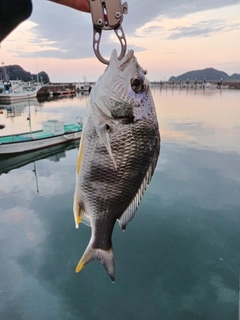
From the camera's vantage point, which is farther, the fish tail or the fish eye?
the fish tail

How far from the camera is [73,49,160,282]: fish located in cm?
152

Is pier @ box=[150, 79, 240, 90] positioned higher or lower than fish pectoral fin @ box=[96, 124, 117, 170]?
higher

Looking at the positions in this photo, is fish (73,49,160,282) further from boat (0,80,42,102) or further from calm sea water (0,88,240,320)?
boat (0,80,42,102)

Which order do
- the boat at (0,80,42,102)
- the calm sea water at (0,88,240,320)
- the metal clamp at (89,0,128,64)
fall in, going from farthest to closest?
1. the boat at (0,80,42,102)
2. the calm sea water at (0,88,240,320)
3. the metal clamp at (89,0,128,64)

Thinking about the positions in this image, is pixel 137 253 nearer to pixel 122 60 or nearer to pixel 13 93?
pixel 122 60

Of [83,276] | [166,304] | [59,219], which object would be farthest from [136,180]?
[59,219]

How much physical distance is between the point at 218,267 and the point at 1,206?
722 centimetres

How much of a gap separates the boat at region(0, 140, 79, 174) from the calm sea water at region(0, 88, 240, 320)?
1880 millimetres

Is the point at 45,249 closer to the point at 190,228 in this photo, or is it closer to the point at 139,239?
the point at 139,239

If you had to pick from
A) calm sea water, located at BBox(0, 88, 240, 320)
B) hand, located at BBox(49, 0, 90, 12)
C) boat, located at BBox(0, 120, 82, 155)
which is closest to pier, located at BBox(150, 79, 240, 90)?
boat, located at BBox(0, 120, 82, 155)

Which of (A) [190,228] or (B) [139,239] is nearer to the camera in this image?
(B) [139,239]

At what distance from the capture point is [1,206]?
9055mm

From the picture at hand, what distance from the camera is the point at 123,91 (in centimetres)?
153

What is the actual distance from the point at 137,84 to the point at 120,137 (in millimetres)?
331
